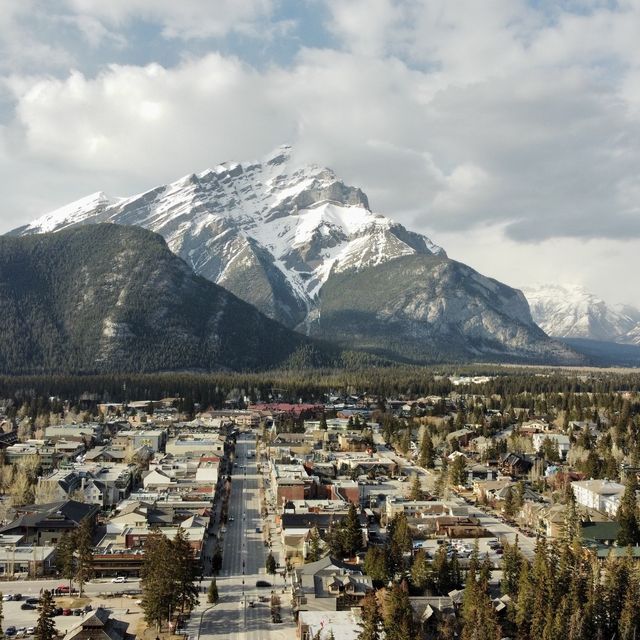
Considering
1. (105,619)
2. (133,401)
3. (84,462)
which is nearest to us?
(105,619)

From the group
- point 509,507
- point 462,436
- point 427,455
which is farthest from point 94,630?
point 462,436

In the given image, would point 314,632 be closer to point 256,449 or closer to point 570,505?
point 570,505

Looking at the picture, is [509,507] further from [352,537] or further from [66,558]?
[66,558]

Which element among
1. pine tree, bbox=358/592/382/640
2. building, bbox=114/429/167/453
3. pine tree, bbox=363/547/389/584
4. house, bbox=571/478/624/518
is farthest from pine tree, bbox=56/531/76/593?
building, bbox=114/429/167/453

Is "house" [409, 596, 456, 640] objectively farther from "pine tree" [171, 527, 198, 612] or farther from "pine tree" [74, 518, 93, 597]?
"pine tree" [74, 518, 93, 597]

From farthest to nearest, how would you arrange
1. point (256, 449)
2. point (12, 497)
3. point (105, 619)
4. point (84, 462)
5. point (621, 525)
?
point (256, 449)
point (84, 462)
point (12, 497)
point (621, 525)
point (105, 619)

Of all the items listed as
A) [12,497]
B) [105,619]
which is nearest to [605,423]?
[12,497]
